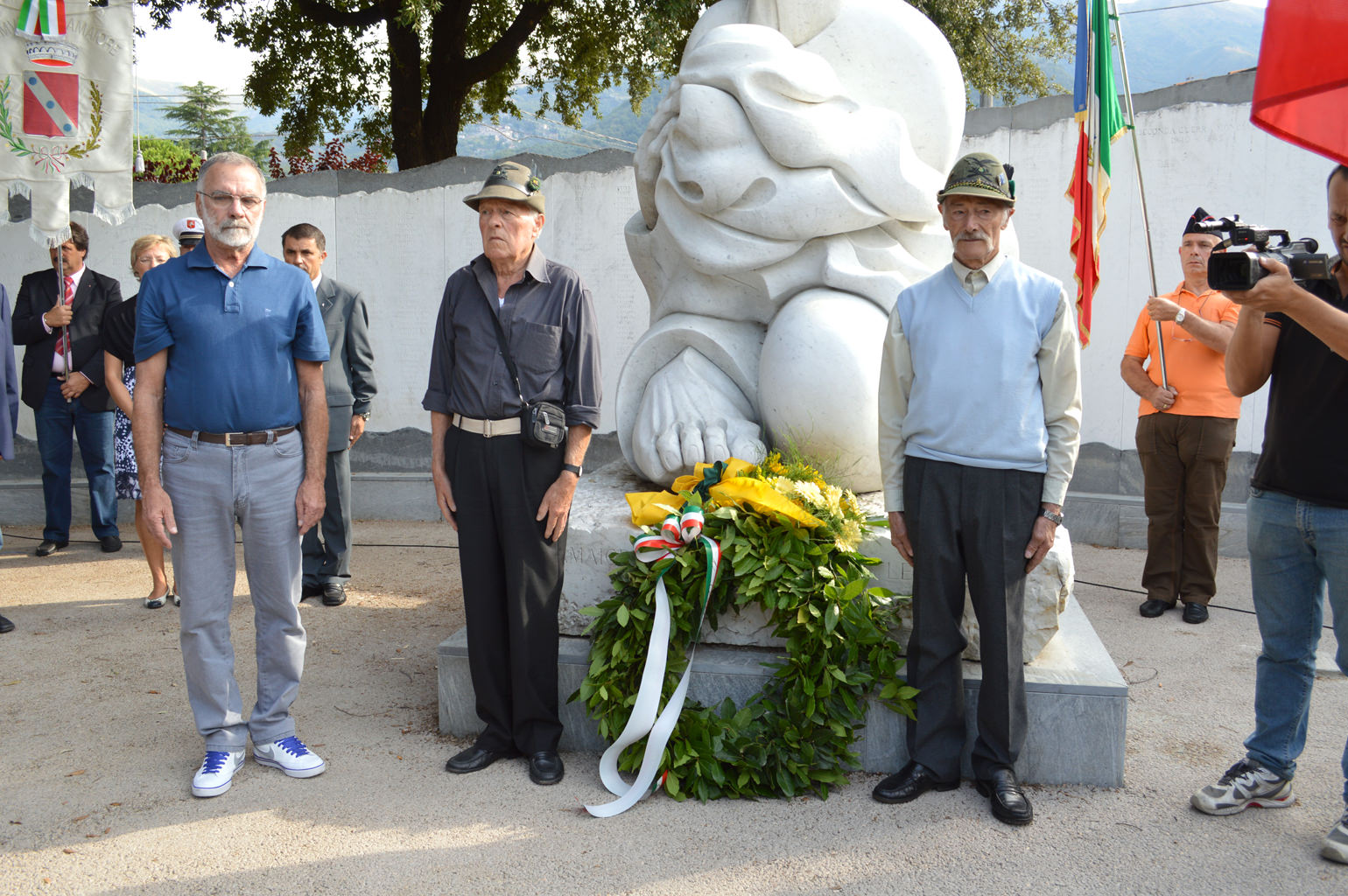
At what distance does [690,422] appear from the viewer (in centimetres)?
356

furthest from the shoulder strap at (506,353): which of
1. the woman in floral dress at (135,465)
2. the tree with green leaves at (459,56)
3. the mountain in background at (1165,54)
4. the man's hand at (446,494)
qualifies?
the mountain in background at (1165,54)

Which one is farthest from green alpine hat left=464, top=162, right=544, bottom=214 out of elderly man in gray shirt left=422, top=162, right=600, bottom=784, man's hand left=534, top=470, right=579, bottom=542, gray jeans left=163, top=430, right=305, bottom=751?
gray jeans left=163, top=430, right=305, bottom=751

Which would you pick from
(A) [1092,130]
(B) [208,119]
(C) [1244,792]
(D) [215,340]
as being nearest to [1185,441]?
(A) [1092,130]

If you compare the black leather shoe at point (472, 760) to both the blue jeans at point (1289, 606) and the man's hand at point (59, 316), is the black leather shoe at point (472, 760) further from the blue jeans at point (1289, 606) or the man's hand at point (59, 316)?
the man's hand at point (59, 316)

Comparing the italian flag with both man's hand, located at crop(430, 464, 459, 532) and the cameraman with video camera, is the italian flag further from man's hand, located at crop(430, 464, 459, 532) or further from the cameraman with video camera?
man's hand, located at crop(430, 464, 459, 532)

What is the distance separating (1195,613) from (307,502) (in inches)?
160

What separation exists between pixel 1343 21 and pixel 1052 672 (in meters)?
1.82

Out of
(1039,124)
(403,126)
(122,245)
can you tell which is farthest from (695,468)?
(403,126)

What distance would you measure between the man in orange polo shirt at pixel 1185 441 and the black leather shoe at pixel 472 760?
3391 mm

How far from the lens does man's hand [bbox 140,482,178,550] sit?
2896 millimetres

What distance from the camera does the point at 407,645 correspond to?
4.42 m

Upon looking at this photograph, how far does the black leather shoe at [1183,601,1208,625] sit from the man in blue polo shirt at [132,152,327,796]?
3.96m

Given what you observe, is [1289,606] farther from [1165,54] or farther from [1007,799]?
[1165,54]

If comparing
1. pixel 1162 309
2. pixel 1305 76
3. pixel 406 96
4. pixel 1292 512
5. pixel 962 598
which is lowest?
pixel 962 598
